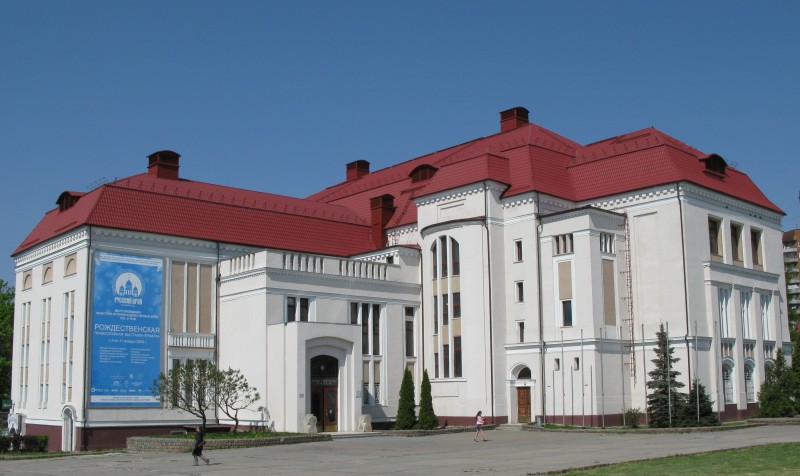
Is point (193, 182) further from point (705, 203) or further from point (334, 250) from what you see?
point (705, 203)

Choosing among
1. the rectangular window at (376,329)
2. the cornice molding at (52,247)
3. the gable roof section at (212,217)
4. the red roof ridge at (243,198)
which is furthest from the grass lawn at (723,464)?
the red roof ridge at (243,198)

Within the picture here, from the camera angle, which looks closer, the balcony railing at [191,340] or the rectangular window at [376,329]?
the balcony railing at [191,340]

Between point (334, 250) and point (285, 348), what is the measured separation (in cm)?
1149

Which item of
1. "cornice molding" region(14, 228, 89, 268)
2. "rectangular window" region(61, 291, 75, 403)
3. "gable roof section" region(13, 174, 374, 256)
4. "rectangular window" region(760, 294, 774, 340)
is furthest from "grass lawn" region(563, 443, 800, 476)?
"cornice molding" region(14, 228, 89, 268)

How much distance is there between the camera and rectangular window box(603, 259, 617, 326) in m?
42.2

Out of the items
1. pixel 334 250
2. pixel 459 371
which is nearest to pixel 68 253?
pixel 334 250

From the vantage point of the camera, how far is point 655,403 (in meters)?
39.1

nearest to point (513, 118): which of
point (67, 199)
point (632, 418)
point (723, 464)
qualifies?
point (632, 418)

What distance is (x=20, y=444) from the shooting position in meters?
36.7

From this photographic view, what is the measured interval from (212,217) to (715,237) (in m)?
25.9

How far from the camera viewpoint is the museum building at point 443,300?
136 feet

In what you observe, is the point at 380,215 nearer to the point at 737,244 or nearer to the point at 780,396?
the point at 737,244

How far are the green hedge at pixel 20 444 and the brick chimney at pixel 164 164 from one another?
61.0 feet

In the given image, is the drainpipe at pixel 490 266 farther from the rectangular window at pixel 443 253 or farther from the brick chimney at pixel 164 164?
the brick chimney at pixel 164 164
